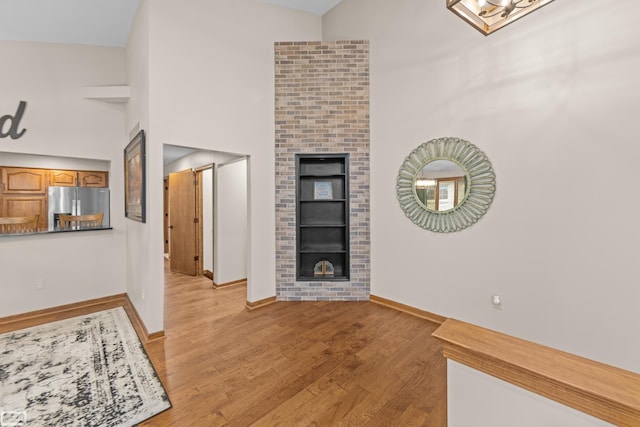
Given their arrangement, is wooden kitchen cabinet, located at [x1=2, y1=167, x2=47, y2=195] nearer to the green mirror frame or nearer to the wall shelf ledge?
the wall shelf ledge

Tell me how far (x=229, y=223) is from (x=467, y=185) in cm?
352

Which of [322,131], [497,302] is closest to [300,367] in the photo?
[497,302]

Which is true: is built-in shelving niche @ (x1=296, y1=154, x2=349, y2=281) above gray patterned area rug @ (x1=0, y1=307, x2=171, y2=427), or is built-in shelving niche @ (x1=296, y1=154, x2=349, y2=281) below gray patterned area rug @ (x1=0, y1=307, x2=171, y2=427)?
above

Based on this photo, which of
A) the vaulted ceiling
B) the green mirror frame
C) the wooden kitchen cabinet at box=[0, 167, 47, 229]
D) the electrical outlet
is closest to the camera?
the electrical outlet

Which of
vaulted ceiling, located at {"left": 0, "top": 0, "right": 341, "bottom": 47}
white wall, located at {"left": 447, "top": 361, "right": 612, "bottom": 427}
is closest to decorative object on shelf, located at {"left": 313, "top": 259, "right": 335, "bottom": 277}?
white wall, located at {"left": 447, "top": 361, "right": 612, "bottom": 427}

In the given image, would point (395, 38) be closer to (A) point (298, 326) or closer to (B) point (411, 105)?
(B) point (411, 105)

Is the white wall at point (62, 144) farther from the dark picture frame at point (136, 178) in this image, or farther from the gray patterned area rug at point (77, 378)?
the gray patterned area rug at point (77, 378)

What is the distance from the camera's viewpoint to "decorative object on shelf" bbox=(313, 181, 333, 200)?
3879 millimetres

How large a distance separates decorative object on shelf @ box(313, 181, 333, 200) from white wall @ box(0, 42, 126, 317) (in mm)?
2857

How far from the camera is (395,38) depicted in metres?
3.32

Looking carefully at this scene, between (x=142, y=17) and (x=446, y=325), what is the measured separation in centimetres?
388

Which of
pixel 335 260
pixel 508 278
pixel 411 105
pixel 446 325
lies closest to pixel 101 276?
pixel 335 260

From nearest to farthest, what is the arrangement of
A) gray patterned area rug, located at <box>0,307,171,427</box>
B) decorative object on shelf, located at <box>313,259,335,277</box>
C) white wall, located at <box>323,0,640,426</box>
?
gray patterned area rug, located at <box>0,307,171,427</box>
white wall, located at <box>323,0,640,426</box>
decorative object on shelf, located at <box>313,259,335,277</box>

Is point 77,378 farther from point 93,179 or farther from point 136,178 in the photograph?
point 93,179
